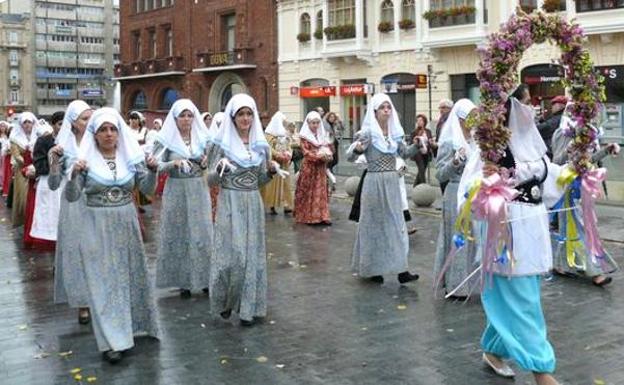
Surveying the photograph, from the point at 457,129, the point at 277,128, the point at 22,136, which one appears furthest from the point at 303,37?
the point at 457,129

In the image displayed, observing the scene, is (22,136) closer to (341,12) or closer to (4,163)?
(4,163)

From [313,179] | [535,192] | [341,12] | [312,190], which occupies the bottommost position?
[312,190]

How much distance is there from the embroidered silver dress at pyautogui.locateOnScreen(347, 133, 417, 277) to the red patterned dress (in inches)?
191

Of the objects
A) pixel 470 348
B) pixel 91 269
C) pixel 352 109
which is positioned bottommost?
pixel 470 348

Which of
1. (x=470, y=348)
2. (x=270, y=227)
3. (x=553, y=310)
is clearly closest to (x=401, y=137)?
(x=553, y=310)

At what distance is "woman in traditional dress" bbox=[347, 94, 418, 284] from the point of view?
8.70 m

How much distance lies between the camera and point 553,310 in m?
7.48

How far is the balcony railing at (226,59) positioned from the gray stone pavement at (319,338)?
31265 millimetres

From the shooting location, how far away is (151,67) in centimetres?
4788

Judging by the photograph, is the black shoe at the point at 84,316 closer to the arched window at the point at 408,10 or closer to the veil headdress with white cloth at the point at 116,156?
the veil headdress with white cloth at the point at 116,156

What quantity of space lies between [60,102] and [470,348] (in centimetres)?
10625

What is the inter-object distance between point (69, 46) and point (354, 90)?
7972 cm

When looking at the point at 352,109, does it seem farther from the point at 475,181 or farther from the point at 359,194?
the point at 475,181

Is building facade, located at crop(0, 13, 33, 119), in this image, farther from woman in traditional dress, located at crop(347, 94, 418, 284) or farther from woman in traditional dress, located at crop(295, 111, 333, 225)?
woman in traditional dress, located at crop(347, 94, 418, 284)
